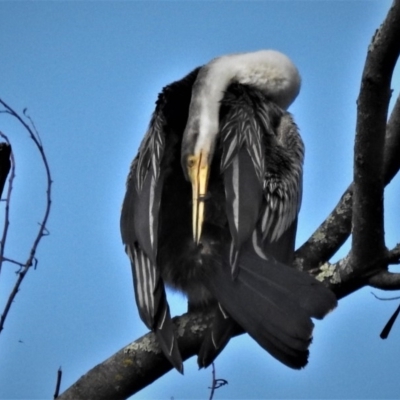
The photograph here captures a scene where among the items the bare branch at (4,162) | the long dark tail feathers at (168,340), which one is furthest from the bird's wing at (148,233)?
the bare branch at (4,162)

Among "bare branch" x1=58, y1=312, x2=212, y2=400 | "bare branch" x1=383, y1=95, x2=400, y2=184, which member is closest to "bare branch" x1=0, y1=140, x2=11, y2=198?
"bare branch" x1=58, y1=312, x2=212, y2=400

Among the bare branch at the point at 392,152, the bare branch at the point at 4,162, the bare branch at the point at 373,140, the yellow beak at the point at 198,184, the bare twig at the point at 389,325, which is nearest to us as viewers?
the bare branch at the point at 4,162

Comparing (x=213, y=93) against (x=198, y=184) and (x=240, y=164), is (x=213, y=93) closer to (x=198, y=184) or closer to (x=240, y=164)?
(x=240, y=164)

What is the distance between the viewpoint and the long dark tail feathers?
9.11 feet

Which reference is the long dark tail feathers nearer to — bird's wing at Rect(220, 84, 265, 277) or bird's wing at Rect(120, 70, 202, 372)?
bird's wing at Rect(120, 70, 202, 372)

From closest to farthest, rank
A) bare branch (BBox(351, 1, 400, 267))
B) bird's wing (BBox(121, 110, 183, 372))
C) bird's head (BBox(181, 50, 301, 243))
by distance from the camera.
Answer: bare branch (BBox(351, 1, 400, 267))
bird's wing (BBox(121, 110, 183, 372))
bird's head (BBox(181, 50, 301, 243))

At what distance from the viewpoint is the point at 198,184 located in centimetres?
338

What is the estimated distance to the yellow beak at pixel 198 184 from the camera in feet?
10.7

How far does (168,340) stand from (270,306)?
344 millimetres

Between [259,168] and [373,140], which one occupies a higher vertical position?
[259,168]

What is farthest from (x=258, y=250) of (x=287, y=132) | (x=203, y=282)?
(x=287, y=132)

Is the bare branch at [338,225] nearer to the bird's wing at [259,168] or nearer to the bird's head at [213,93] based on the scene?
the bird's wing at [259,168]

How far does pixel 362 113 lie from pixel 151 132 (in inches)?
49.1

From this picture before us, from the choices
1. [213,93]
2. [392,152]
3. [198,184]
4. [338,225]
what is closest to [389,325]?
[338,225]
